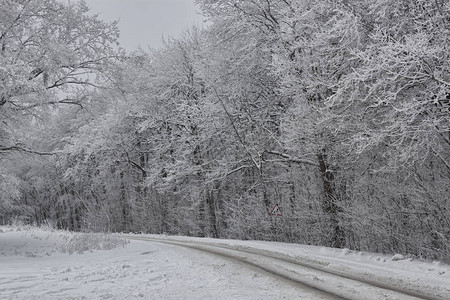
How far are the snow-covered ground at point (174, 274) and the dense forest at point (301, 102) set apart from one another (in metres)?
2.12

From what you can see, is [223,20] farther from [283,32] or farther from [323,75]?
[323,75]

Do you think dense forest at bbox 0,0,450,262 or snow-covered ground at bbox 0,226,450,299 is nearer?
snow-covered ground at bbox 0,226,450,299

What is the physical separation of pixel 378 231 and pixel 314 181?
15.4ft

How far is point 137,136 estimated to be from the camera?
97.4 feet

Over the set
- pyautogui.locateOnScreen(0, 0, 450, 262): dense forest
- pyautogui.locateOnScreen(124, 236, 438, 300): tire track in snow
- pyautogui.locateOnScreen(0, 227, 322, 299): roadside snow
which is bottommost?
pyautogui.locateOnScreen(124, 236, 438, 300): tire track in snow

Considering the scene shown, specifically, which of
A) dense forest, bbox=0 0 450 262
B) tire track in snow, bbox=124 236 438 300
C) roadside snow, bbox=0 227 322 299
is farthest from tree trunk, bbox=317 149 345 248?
roadside snow, bbox=0 227 322 299

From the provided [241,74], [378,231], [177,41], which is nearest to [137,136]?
[177,41]

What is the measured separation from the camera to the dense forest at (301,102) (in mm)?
9094

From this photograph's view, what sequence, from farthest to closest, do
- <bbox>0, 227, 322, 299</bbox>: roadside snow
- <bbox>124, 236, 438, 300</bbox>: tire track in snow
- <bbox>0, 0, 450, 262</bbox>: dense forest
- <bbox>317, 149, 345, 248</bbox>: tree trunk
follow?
<bbox>317, 149, 345, 248</bbox>: tree trunk → <bbox>0, 0, 450, 262</bbox>: dense forest → <bbox>0, 227, 322, 299</bbox>: roadside snow → <bbox>124, 236, 438, 300</bbox>: tire track in snow

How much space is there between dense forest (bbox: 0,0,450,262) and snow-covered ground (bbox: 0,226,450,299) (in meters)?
2.12

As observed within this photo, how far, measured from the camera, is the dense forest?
9094 mm

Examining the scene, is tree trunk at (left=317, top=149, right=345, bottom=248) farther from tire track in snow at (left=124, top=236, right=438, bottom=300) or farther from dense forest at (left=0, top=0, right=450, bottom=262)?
tire track in snow at (left=124, top=236, right=438, bottom=300)

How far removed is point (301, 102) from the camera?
1413 cm

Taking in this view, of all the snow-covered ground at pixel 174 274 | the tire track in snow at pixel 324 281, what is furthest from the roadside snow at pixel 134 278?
the tire track in snow at pixel 324 281
